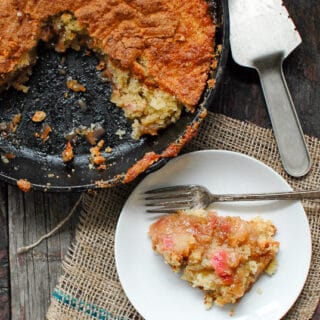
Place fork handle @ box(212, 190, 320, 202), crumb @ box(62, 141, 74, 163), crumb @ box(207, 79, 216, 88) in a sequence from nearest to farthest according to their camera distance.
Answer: crumb @ box(207, 79, 216, 88) → fork handle @ box(212, 190, 320, 202) → crumb @ box(62, 141, 74, 163)

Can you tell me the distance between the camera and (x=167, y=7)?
7.22ft

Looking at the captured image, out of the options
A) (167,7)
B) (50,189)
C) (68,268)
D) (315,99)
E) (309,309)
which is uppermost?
(167,7)

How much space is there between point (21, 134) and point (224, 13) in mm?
889

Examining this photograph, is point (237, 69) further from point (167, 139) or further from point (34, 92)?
Answer: point (34, 92)

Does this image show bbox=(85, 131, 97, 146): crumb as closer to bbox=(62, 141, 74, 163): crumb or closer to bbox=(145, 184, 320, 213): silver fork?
bbox=(62, 141, 74, 163): crumb

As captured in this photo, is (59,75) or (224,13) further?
(59,75)

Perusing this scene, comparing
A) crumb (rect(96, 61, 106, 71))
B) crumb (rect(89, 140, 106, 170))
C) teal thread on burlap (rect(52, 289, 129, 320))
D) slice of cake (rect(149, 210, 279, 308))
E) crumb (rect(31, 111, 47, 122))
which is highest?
crumb (rect(96, 61, 106, 71))

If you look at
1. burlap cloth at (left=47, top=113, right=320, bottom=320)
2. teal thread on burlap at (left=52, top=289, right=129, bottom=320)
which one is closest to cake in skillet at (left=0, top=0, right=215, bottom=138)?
burlap cloth at (left=47, top=113, right=320, bottom=320)

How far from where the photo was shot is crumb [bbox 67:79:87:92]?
2396 mm

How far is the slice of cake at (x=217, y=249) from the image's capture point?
2213 mm

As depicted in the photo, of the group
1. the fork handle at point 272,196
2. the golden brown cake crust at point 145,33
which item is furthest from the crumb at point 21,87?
the fork handle at point 272,196

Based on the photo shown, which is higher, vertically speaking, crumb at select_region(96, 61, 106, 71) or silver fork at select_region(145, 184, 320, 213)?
crumb at select_region(96, 61, 106, 71)

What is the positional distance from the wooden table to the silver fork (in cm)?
29

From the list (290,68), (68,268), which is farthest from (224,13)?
(68,268)
